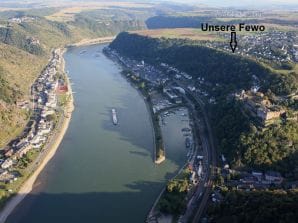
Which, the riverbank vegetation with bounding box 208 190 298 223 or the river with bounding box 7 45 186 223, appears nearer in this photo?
the riverbank vegetation with bounding box 208 190 298 223

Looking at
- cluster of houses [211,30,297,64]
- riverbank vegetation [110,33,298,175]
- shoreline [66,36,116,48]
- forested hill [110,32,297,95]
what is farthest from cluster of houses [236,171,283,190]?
shoreline [66,36,116,48]

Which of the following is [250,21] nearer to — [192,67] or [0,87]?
[192,67]

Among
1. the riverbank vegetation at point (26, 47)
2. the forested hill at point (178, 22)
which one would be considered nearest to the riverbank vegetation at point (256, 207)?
the riverbank vegetation at point (26, 47)

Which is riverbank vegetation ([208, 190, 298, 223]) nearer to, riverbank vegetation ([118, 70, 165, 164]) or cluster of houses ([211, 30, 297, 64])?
riverbank vegetation ([118, 70, 165, 164])

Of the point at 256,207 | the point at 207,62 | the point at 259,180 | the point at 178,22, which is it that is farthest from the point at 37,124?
the point at 178,22

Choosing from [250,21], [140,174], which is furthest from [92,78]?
[250,21]

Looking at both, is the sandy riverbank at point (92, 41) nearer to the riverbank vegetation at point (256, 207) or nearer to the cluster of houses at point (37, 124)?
the cluster of houses at point (37, 124)

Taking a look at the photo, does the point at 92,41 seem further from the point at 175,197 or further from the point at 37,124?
the point at 175,197
